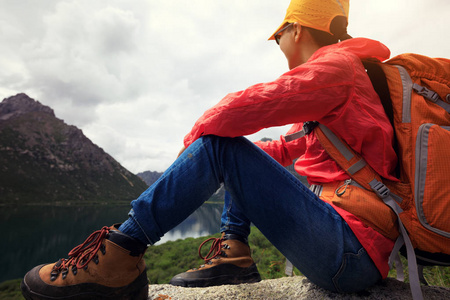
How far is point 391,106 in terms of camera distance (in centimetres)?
135

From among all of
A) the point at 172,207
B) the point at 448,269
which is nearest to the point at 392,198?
the point at 172,207

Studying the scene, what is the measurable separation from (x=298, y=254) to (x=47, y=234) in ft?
248

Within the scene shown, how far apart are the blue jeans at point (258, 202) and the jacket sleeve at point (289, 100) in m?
0.15

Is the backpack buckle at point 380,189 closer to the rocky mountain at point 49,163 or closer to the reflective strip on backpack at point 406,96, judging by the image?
the reflective strip on backpack at point 406,96

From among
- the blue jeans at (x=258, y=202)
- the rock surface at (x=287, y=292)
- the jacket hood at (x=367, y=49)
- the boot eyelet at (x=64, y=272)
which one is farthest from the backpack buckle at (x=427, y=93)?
the boot eyelet at (x=64, y=272)

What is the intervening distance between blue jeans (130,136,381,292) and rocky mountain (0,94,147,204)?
98.1 meters

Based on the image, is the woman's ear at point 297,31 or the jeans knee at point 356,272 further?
the woman's ear at point 297,31

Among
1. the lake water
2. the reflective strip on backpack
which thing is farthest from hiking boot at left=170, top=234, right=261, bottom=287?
the lake water

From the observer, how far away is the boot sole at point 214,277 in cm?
190

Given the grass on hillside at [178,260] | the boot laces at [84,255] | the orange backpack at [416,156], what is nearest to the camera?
the orange backpack at [416,156]

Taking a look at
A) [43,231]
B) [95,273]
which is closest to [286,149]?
[95,273]

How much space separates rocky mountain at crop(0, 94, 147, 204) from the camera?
8188cm

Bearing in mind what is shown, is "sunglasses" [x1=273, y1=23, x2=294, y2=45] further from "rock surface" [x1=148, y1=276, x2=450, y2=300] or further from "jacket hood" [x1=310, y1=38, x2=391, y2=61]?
"rock surface" [x1=148, y1=276, x2=450, y2=300]

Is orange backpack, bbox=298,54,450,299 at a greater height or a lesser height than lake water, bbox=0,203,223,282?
lesser
